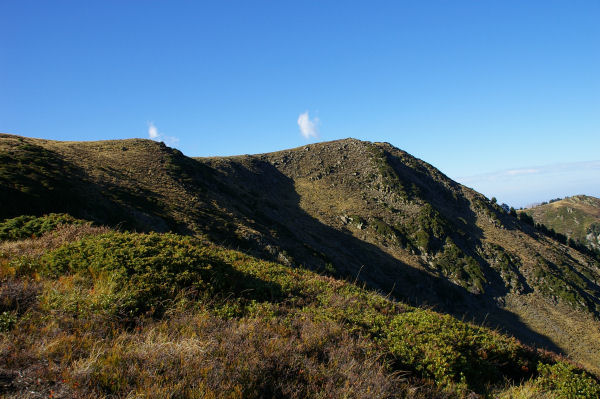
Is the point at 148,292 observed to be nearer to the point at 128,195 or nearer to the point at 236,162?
the point at 128,195

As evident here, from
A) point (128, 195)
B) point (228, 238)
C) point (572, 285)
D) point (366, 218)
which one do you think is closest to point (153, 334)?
point (228, 238)

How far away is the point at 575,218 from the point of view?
172000 millimetres

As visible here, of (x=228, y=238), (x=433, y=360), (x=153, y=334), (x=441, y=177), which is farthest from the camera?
(x=441, y=177)

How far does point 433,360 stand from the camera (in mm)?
6656

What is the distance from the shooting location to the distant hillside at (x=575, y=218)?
511 ft

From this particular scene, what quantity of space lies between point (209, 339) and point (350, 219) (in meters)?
50.9

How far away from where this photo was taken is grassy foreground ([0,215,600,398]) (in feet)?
14.4

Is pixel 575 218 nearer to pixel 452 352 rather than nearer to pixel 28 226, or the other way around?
pixel 452 352

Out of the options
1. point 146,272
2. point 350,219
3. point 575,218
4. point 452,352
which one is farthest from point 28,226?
point 575,218

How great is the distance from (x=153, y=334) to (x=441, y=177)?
289ft

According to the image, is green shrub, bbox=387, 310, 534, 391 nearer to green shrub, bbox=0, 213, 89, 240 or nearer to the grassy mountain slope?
the grassy mountain slope

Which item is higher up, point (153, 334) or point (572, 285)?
point (153, 334)

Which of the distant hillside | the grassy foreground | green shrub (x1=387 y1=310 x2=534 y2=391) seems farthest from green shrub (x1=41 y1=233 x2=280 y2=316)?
the distant hillside

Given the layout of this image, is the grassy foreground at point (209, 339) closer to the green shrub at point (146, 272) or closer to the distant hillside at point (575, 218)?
the green shrub at point (146, 272)
